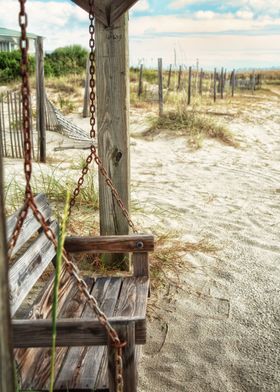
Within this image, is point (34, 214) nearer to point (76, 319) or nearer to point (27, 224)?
point (76, 319)

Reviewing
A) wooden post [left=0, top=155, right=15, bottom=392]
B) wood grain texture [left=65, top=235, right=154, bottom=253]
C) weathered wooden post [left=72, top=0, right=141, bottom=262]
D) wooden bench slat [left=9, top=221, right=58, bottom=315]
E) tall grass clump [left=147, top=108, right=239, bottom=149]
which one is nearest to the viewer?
wooden post [left=0, top=155, right=15, bottom=392]

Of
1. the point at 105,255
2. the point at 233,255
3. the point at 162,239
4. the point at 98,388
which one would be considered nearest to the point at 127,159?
the point at 105,255

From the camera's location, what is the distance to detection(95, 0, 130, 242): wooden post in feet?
10.3

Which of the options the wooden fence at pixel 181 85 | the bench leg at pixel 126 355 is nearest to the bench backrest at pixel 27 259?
the bench leg at pixel 126 355

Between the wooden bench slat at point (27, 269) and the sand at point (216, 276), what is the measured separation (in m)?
0.73

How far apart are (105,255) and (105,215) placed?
0.32 m

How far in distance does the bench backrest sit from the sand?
73 centimetres

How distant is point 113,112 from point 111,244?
0.89 m

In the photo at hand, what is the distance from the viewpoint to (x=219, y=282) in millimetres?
3615

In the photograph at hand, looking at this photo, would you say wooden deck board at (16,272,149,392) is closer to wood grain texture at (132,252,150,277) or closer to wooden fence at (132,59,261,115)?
wood grain texture at (132,252,150,277)

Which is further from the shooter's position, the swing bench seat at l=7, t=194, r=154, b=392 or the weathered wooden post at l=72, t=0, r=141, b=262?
the weathered wooden post at l=72, t=0, r=141, b=262

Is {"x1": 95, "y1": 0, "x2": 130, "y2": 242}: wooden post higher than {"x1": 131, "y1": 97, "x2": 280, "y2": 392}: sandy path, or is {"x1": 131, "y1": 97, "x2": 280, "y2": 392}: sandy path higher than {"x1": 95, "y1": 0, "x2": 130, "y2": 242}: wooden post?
{"x1": 95, "y1": 0, "x2": 130, "y2": 242}: wooden post

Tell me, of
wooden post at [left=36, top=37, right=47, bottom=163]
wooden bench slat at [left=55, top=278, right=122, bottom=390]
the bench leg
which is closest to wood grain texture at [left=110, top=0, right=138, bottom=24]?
wooden bench slat at [left=55, top=278, right=122, bottom=390]

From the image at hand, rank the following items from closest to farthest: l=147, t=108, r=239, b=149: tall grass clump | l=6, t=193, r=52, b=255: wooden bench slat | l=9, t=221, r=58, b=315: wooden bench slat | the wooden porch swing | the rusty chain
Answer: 1. the rusty chain
2. the wooden porch swing
3. l=9, t=221, r=58, b=315: wooden bench slat
4. l=6, t=193, r=52, b=255: wooden bench slat
5. l=147, t=108, r=239, b=149: tall grass clump
